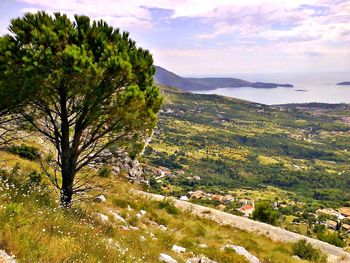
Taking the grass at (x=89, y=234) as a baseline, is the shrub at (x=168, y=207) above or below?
below

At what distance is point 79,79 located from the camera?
9859mm

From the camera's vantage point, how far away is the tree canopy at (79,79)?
31.5 feet

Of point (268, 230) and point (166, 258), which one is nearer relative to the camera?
point (166, 258)

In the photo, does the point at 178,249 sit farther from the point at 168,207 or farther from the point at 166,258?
the point at 168,207

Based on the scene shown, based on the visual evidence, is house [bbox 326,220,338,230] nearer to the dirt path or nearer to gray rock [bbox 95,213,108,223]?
the dirt path

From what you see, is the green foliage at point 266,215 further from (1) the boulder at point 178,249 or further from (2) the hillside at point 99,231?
(1) the boulder at point 178,249

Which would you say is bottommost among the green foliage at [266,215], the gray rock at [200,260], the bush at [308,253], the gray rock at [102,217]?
the green foliage at [266,215]

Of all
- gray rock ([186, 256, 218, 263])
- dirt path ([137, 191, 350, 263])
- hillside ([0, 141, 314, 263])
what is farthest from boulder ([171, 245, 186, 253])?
dirt path ([137, 191, 350, 263])

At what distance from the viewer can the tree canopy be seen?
961 centimetres

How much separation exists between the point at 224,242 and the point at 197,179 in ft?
529

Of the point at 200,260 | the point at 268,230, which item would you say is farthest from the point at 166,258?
the point at 268,230

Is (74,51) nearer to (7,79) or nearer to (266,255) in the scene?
(7,79)

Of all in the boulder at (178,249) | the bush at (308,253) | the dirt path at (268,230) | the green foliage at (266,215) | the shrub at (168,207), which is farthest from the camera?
the green foliage at (266,215)

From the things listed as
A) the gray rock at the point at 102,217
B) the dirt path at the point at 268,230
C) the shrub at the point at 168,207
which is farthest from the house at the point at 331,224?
the gray rock at the point at 102,217
